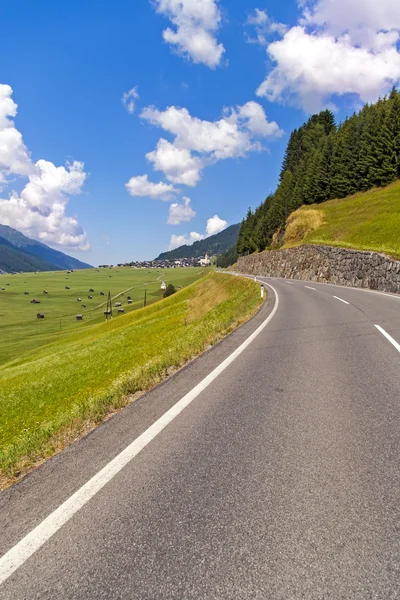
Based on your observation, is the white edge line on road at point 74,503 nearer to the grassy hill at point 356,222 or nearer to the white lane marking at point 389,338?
the white lane marking at point 389,338

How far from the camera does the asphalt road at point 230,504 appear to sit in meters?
2.49

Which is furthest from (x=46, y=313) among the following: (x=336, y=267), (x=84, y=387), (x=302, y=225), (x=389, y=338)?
Result: (x=389, y=338)

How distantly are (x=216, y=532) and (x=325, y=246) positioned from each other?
41.2 metres

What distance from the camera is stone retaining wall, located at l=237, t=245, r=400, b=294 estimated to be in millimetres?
25969

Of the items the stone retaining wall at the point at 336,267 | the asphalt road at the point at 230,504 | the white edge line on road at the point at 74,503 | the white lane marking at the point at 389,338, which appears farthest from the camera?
the stone retaining wall at the point at 336,267

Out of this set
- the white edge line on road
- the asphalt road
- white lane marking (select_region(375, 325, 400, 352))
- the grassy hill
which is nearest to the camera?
the asphalt road

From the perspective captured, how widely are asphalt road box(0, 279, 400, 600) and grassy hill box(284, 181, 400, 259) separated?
2528 centimetres

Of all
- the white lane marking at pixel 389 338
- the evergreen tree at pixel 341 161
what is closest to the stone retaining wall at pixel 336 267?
the white lane marking at pixel 389 338

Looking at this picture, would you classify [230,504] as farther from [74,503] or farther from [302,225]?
[302,225]

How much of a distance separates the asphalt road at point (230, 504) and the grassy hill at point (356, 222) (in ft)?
82.9

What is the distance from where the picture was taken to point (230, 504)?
3.32 metres

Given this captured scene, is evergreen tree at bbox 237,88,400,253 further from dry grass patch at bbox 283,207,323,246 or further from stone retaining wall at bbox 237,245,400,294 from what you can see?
stone retaining wall at bbox 237,245,400,294

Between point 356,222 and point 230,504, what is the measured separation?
5620cm

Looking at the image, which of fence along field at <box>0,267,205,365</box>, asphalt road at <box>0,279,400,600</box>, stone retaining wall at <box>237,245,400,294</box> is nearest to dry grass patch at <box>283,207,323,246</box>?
stone retaining wall at <box>237,245,400,294</box>
